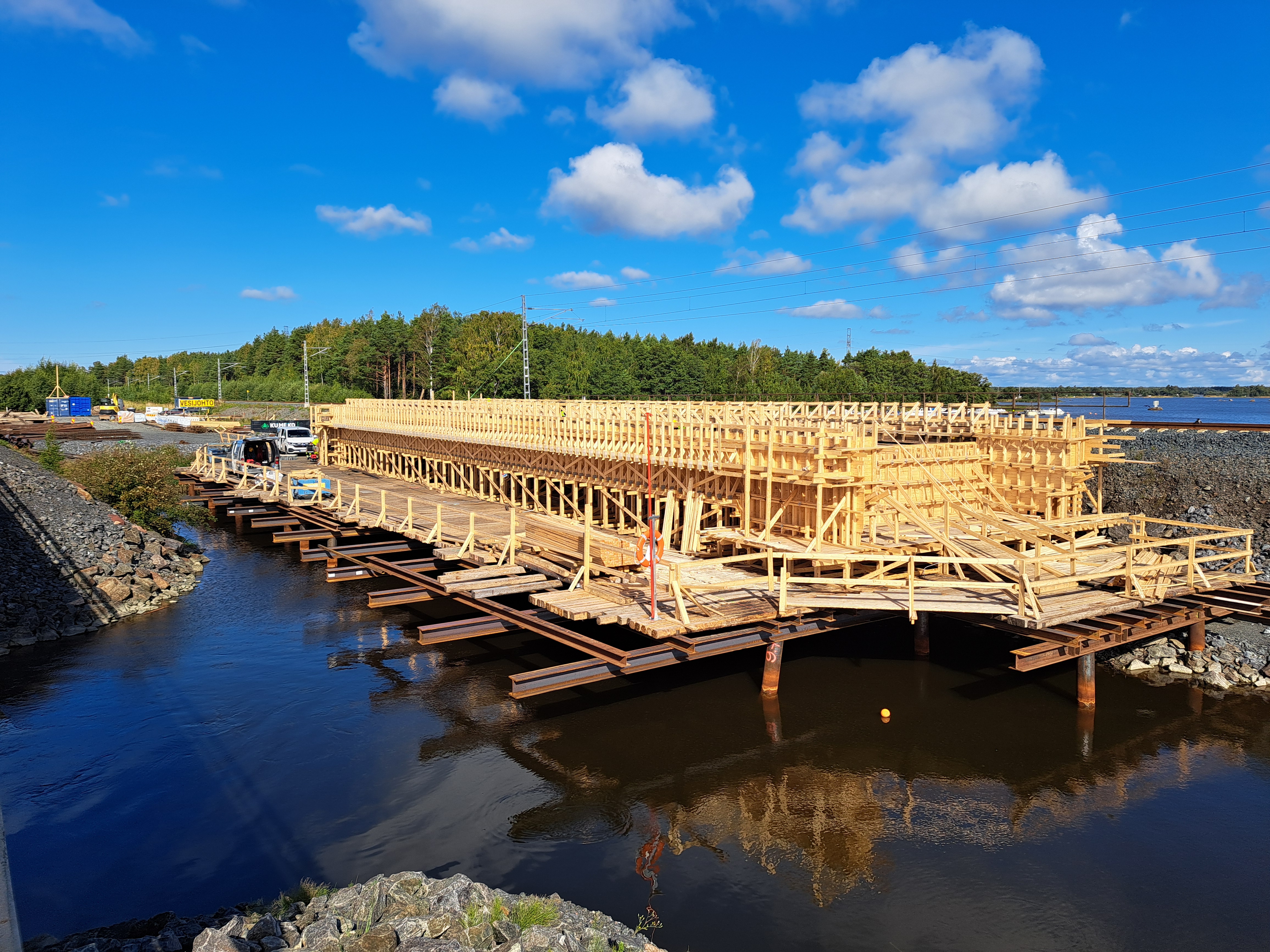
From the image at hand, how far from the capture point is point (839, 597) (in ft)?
48.2

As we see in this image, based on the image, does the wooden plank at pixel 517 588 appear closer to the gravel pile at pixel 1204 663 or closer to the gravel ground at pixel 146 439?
the gravel pile at pixel 1204 663

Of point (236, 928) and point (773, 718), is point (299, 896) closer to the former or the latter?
point (236, 928)

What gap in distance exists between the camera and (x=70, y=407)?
82125mm

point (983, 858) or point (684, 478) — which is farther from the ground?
point (684, 478)

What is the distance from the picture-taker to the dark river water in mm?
9586

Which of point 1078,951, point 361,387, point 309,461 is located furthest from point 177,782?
point 361,387

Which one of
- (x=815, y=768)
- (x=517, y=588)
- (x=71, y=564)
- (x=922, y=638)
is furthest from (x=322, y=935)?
(x=71, y=564)

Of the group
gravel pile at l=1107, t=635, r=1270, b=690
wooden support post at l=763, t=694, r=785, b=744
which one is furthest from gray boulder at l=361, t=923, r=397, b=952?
gravel pile at l=1107, t=635, r=1270, b=690

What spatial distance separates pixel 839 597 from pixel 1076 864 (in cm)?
553

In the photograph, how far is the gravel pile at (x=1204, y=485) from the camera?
25.5m

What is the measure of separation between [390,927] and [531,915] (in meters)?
1.34

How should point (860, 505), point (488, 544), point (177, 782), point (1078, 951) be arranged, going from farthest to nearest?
point (488, 544)
point (860, 505)
point (177, 782)
point (1078, 951)

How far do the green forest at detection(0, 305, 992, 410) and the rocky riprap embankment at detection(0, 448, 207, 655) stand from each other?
3989cm

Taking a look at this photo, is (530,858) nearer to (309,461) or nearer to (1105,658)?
(1105,658)
